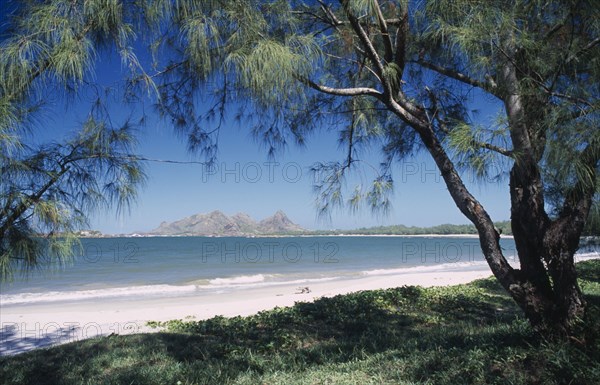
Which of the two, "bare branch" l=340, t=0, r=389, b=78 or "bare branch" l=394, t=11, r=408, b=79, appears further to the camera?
"bare branch" l=394, t=11, r=408, b=79

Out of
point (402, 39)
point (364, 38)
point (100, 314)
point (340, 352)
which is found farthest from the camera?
point (100, 314)

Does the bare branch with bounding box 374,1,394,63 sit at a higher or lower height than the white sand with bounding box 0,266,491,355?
higher

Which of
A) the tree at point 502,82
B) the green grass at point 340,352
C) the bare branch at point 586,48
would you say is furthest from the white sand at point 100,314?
the bare branch at point 586,48

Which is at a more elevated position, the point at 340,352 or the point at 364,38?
the point at 364,38

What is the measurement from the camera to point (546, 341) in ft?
9.44

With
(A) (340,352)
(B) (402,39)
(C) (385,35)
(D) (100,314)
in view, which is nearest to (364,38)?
(C) (385,35)

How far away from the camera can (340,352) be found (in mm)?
3947

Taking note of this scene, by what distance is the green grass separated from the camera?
9.07 ft

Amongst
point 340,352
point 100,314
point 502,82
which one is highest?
point 502,82

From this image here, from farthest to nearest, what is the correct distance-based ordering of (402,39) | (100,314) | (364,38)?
(100,314) → (402,39) → (364,38)

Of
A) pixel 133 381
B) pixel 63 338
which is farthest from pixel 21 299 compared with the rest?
Result: pixel 133 381

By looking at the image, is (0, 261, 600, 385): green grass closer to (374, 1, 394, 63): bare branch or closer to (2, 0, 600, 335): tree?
(2, 0, 600, 335): tree

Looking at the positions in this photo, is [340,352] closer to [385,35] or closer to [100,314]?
[385,35]

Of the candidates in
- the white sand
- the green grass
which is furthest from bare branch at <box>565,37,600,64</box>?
the white sand
